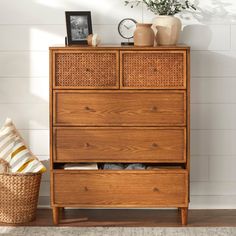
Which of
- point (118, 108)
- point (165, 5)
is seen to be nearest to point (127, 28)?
point (165, 5)

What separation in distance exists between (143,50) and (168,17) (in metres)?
0.32

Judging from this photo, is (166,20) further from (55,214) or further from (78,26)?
(55,214)

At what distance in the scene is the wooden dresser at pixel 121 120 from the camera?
13.8 ft

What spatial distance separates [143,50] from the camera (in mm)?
4184

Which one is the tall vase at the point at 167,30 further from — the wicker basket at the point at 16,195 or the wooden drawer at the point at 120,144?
the wicker basket at the point at 16,195

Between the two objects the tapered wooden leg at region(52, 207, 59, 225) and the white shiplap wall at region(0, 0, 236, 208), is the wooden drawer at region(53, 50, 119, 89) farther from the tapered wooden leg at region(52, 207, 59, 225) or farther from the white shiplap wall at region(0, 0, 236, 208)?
the tapered wooden leg at region(52, 207, 59, 225)

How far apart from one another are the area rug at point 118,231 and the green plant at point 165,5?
135 cm

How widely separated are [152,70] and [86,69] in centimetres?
40

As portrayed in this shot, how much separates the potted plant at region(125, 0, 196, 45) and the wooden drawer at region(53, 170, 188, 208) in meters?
0.82

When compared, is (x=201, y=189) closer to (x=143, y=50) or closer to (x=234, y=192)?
(x=234, y=192)

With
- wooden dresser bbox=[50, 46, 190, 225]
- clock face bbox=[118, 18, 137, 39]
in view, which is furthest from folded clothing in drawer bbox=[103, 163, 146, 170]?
clock face bbox=[118, 18, 137, 39]

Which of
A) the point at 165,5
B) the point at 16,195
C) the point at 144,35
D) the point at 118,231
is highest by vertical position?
the point at 165,5

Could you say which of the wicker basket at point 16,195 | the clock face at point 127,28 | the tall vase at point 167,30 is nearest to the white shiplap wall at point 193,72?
the clock face at point 127,28

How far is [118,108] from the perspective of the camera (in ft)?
13.8
